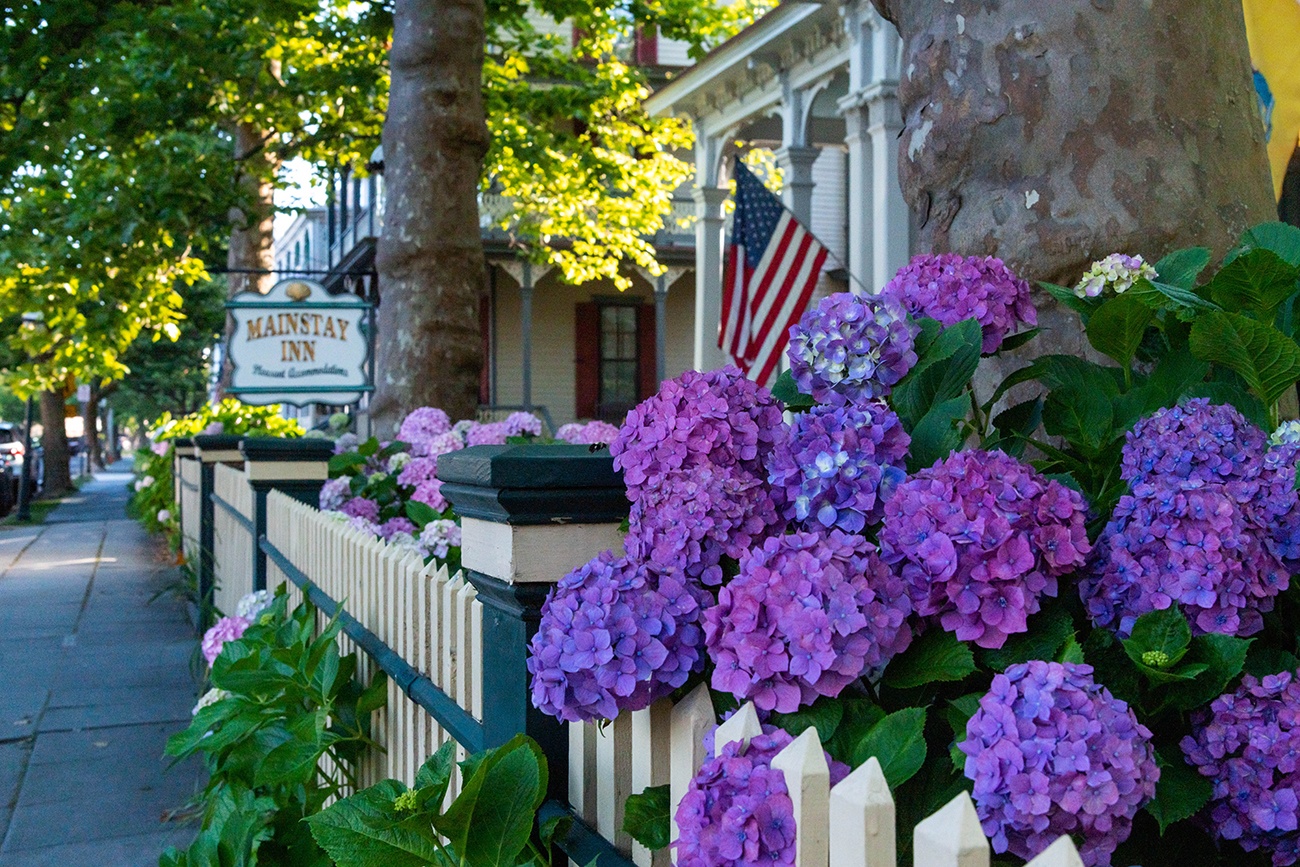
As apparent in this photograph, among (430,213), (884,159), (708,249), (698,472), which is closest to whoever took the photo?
(698,472)

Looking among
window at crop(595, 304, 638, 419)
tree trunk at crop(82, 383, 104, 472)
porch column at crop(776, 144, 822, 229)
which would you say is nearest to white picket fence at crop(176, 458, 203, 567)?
porch column at crop(776, 144, 822, 229)

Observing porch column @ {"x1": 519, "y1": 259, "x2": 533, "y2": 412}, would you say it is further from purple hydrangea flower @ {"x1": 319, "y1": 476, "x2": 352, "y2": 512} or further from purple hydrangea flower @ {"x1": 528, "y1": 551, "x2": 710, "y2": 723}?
purple hydrangea flower @ {"x1": 528, "y1": 551, "x2": 710, "y2": 723}

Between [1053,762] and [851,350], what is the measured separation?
0.71m

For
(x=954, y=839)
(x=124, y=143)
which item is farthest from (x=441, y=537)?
(x=124, y=143)

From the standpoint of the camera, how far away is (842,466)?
1.56 meters

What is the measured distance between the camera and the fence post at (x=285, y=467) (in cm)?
568

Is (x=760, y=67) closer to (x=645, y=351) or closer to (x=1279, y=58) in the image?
(x=1279, y=58)

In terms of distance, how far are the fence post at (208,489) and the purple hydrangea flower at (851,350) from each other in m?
7.09

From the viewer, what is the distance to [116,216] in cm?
1159

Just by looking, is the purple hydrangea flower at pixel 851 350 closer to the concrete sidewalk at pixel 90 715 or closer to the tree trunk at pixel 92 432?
the concrete sidewalk at pixel 90 715

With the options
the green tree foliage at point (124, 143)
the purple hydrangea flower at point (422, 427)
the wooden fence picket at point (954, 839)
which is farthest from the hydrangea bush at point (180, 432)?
the wooden fence picket at point (954, 839)

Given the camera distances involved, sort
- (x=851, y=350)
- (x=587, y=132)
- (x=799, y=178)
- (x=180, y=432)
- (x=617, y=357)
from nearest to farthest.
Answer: (x=851, y=350)
(x=799, y=178)
(x=180, y=432)
(x=587, y=132)
(x=617, y=357)

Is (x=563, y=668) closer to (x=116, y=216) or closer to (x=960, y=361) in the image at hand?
(x=960, y=361)

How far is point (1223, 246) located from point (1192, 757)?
1381 mm
